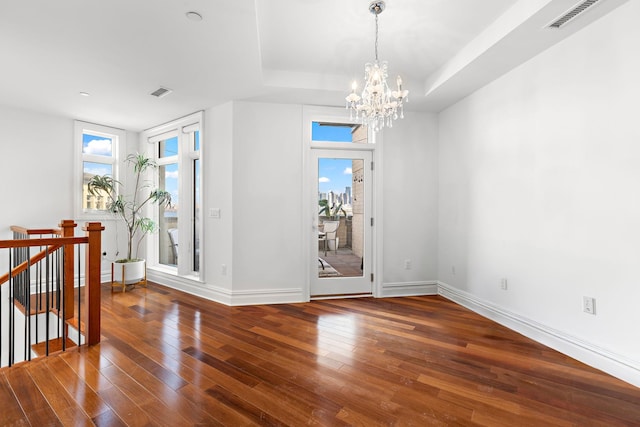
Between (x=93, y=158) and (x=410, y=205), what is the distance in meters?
5.04

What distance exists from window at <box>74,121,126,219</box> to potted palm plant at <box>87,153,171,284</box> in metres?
0.11

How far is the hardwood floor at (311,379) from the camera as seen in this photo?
5.69 ft

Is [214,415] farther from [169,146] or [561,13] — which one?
[169,146]

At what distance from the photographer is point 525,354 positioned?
2514mm

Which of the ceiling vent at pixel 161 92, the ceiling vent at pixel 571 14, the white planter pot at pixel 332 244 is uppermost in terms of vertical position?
the ceiling vent at pixel 571 14

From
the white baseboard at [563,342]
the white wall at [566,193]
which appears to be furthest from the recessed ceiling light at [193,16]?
the white baseboard at [563,342]

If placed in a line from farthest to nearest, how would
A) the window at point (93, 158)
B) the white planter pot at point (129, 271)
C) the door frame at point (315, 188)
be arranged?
the window at point (93, 158)
the white planter pot at point (129, 271)
the door frame at point (315, 188)

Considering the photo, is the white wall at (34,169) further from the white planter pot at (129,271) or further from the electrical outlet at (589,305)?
the electrical outlet at (589,305)

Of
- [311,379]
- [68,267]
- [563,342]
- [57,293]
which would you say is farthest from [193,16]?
[563,342]

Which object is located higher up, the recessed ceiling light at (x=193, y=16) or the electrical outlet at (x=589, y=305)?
the recessed ceiling light at (x=193, y=16)

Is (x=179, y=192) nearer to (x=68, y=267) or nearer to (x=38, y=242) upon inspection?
(x=68, y=267)

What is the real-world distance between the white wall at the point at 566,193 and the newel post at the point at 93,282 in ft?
12.8

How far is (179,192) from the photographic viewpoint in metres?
4.60

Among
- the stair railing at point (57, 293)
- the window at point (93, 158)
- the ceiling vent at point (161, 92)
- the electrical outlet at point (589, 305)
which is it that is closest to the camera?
the electrical outlet at point (589, 305)
